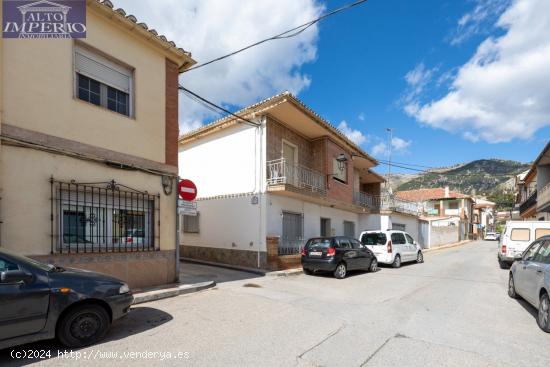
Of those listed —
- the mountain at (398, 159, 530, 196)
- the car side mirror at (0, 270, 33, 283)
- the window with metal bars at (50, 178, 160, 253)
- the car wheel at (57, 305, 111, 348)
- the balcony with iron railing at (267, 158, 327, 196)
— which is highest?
the mountain at (398, 159, 530, 196)

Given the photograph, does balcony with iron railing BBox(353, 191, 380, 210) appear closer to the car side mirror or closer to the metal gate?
the metal gate

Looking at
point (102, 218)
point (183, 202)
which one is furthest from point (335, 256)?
point (102, 218)

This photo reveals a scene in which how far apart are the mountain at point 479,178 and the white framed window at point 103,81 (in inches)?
4632

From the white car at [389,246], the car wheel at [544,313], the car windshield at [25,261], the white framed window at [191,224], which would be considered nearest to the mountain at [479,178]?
the white car at [389,246]

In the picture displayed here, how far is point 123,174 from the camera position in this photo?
7.74 m

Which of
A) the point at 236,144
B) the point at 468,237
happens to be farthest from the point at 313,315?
the point at 468,237

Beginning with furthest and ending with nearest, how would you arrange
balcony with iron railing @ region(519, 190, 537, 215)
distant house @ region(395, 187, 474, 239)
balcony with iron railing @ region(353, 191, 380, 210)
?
distant house @ region(395, 187, 474, 239) < balcony with iron railing @ region(519, 190, 537, 215) < balcony with iron railing @ region(353, 191, 380, 210)

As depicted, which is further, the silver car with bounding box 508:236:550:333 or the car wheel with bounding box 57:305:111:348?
the silver car with bounding box 508:236:550:333

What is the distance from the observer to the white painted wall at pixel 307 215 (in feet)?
42.1

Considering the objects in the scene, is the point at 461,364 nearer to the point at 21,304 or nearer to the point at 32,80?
the point at 21,304

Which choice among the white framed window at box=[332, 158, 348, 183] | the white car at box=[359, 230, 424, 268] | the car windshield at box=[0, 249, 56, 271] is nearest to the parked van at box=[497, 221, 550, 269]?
the white car at box=[359, 230, 424, 268]

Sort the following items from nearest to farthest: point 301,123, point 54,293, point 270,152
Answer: point 54,293 < point 270,152 < point 301,123

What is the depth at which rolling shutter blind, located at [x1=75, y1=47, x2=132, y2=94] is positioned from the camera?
286 inches

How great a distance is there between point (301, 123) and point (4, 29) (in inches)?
405
